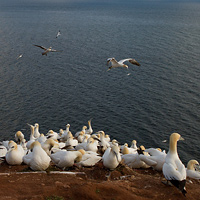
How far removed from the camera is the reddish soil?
9133 millimetres

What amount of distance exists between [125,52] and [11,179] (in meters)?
49.2

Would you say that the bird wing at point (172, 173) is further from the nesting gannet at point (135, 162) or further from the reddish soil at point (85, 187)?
the nesting gannet at point (135, 162)

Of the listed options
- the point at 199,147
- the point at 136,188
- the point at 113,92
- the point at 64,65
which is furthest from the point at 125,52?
the point at 136,188

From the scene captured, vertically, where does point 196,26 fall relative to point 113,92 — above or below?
above

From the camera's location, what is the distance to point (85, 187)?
9.28 metres

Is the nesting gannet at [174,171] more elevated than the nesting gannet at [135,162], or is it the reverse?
the nesting gannet at [174,171]

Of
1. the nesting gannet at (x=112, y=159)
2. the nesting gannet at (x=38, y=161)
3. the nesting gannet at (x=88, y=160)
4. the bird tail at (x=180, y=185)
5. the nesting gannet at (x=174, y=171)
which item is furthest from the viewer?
the nesting gannet at (x=88, y=160)

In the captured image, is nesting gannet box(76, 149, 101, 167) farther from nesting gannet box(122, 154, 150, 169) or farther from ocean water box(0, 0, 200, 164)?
ocean water box(0, 0, 200, 164)

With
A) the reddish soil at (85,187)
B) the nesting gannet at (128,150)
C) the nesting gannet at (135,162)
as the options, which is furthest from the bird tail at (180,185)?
the nesting gannet at (128,150)

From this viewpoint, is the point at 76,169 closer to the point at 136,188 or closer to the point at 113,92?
the point at 136,188

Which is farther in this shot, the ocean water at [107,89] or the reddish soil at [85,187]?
the ocean water at [107,89]

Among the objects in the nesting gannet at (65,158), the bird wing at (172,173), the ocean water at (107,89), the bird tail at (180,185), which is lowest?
the ocean water at (107,89)

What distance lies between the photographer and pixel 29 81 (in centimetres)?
4534

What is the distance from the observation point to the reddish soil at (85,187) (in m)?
9.13
